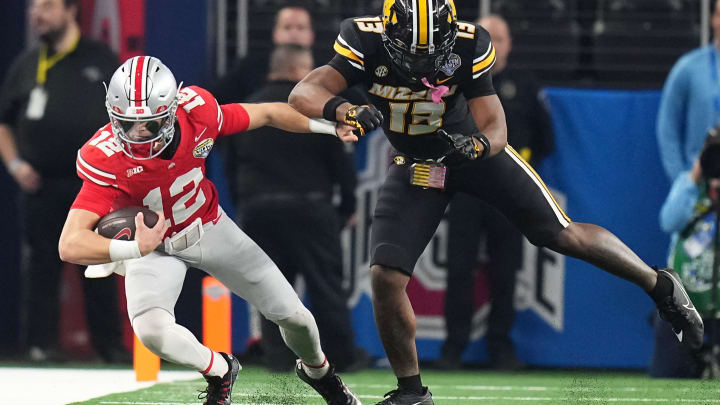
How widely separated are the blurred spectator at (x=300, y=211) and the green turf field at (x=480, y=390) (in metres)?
0.32

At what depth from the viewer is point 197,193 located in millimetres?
5867

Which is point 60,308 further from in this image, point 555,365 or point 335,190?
point 555,365

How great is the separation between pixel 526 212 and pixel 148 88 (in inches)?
65.9

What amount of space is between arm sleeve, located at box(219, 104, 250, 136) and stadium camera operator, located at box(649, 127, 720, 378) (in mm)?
3149

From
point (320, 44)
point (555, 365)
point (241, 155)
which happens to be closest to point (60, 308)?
point (241, 155)

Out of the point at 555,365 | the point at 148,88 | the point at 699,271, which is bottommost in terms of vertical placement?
the point at 555,365

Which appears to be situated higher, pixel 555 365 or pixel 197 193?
pixel 197 193

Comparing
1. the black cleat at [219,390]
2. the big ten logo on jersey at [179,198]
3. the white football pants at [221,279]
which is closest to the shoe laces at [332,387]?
the white football pants at [221,279]

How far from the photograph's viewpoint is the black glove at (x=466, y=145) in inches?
218

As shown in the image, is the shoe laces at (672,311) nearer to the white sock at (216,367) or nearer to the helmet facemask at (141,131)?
the white sock at (216,367)

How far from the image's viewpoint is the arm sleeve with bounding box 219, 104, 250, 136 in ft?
19.4

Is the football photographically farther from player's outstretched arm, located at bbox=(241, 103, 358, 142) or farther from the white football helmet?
player's outstretched arm, located at bbox=(241, 103, 358, 142)

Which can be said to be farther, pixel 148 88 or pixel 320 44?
pixel 320 44

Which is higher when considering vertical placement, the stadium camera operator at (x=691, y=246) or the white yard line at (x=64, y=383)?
the stadium camera operator at (x=691, y=246)
